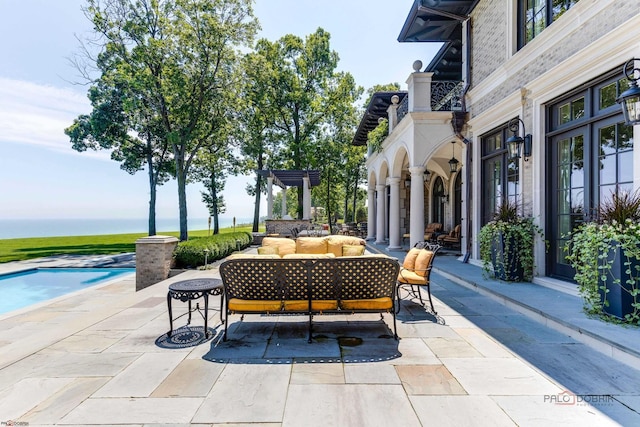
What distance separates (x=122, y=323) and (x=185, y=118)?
1416cm

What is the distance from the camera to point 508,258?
5.62 meters

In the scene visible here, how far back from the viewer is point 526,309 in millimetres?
4266

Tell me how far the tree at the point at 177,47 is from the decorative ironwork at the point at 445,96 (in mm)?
11021

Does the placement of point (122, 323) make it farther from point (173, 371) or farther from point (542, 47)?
point (542, 47)

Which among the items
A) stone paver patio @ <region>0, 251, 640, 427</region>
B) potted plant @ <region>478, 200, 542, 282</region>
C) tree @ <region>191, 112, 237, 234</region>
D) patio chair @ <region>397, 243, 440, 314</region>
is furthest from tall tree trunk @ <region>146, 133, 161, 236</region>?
potted plant @ <region>478, 200, 542, 282</region>

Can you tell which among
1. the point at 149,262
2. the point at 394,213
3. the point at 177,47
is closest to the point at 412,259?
the point at 394,213

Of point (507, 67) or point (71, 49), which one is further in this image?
point (71, 49)

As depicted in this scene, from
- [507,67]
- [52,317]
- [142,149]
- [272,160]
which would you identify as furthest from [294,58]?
[52,317]

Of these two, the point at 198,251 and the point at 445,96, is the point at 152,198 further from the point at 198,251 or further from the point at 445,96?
the point at 445,96

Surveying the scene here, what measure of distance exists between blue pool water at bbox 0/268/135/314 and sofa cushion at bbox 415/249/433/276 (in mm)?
10406

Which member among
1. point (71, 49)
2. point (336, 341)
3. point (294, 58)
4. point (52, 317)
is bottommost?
point (52, 317)

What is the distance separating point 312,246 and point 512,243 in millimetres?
3602

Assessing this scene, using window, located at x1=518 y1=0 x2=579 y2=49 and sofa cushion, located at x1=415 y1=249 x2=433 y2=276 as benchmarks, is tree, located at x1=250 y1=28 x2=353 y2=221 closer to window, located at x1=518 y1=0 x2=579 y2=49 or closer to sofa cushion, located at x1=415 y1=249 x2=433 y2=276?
window, located at x1=518 y1=0 x2=579 y2=49

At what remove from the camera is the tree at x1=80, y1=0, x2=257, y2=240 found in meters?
14.7
